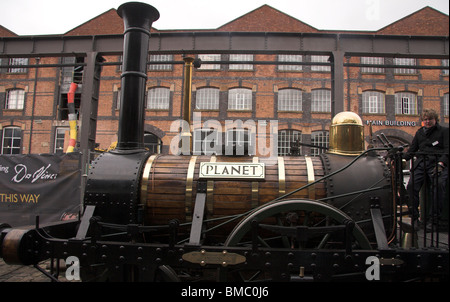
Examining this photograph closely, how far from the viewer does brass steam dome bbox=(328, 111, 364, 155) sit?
12.6ft

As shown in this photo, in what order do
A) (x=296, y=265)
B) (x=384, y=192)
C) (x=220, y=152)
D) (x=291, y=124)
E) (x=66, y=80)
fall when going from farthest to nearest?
(x=66, y=80) → (x=291, y=124) → (x=220, y=152) → (x=384, y=192) → (x=296, y=265)

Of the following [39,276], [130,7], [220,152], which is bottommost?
[39,276]

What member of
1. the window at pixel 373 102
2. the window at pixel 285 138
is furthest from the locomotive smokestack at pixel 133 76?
the window at pixel 373 102

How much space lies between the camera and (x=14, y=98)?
23.8 m

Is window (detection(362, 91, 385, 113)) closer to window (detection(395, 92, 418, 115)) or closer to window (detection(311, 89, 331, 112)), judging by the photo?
window (detection(395, 92, 418, 115))

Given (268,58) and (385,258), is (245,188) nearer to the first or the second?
(385,258)

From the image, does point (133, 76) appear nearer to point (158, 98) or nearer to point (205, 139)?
point (205, 139)

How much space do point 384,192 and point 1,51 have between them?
13115 millimetres

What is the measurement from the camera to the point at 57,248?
10.2 ft

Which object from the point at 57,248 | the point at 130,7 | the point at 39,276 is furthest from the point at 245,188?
the point at 39,276

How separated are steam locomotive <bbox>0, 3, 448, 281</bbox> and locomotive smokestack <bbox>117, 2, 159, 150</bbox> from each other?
0.04 ft

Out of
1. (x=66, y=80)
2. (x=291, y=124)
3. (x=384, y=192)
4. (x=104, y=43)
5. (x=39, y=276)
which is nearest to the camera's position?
(x=384, y=192)

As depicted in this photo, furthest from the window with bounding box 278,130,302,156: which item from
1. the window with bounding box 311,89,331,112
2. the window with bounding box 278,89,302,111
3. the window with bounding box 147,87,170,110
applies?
the window with bounding box 147,87,170,110

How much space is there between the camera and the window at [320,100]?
2220 cm
